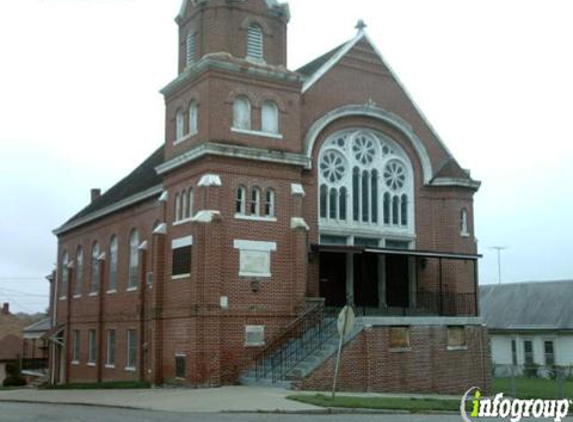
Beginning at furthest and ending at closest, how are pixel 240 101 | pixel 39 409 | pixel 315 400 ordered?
pixel 240 101, pixel 39 409, pixel 315 400

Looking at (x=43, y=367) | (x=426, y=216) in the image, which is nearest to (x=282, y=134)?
(x=426, y=216)

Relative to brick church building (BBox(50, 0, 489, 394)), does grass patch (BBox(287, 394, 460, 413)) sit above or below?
below

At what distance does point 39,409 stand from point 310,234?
39.4ft

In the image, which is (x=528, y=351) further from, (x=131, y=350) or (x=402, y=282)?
(x=131, y=350)

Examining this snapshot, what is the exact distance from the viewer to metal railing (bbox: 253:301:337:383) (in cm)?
2608

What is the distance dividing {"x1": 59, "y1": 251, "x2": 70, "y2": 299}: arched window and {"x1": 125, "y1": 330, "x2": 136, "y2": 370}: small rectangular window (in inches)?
444

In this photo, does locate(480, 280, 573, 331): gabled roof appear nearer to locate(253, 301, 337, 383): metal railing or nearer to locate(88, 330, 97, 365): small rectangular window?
locate(88, 330, 97, 365): small rectangular window

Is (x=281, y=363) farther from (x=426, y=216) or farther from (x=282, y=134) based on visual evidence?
(x=426, y=216)

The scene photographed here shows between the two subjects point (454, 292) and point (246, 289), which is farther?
point (454, 292)

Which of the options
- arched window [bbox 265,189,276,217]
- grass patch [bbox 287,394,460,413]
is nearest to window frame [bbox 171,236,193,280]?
arched window [bbox 265,189,276,217]

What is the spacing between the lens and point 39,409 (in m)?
22.0

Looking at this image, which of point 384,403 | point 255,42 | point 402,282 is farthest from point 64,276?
point 384,403

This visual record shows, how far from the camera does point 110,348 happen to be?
37.3 meters

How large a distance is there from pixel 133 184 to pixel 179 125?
418 inches
